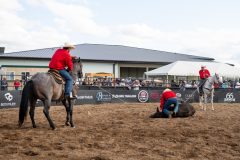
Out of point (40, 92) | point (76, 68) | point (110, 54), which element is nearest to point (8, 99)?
point (76, 68)

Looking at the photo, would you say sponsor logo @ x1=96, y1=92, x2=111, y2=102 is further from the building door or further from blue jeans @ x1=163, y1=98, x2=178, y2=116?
the building door

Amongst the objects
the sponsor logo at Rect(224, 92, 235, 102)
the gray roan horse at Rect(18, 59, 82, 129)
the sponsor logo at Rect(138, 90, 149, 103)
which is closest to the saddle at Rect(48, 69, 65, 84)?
the gray roan horse at Rect(18, 59, 82, 129)

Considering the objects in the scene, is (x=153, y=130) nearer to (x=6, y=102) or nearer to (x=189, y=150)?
(x=189, y=150)

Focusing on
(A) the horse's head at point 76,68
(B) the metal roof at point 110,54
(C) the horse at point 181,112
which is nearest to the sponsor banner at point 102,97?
(C) the horse at point 181,112

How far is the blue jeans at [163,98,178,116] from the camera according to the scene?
12.8 metres

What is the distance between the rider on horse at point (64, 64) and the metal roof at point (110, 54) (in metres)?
34.9

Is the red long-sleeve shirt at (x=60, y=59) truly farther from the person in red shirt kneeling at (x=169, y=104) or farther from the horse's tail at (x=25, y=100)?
the person in red shirt kneeling at (x=169, y=104)

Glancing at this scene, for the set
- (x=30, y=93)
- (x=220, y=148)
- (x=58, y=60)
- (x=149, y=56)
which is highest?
(x=149, y=56)

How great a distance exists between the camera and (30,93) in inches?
389

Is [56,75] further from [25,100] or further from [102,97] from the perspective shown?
[102,97]

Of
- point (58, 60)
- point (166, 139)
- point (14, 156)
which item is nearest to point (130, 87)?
point (58, 60)

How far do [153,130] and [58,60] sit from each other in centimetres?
320

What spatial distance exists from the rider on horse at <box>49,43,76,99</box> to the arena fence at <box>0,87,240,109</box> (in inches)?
375

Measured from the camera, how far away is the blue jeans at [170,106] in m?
12.8
